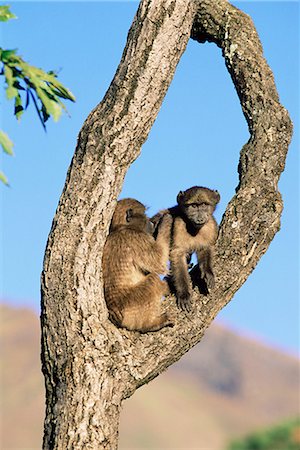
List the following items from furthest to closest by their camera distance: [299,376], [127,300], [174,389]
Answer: [299,376] < [174,389] < [127,300]

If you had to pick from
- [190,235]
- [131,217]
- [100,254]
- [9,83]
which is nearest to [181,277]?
[190,235]

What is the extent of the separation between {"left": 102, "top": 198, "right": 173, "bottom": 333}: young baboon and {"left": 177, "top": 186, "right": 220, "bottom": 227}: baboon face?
38 cm

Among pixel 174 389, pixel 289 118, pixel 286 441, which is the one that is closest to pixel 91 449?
pixel 289 118

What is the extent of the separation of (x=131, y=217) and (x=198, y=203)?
0.84m

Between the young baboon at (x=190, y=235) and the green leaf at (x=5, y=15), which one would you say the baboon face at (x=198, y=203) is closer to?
the young baboon at (x=190, y=235)

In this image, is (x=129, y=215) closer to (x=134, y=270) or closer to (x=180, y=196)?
(x=134, y=270)

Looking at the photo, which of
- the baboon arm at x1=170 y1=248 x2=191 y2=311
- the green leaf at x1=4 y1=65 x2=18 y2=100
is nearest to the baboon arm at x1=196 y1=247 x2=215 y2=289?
the baboon arm at x1=170 y1=248 x2=191 y2=311

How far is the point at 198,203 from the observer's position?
10.3 metres

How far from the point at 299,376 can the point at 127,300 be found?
11519 cm

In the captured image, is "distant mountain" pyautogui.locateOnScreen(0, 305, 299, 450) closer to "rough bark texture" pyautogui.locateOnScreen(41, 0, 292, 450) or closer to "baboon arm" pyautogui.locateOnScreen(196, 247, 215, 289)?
"baboon arm" pyautogui.locateOnScreen(196, 247, 215, 289)

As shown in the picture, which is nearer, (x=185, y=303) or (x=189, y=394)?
(x=185, y=303)

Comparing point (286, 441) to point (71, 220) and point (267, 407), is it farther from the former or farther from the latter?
point (267, 407)

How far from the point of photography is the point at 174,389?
96.1m

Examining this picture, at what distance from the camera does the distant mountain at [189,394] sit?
7788 cm
